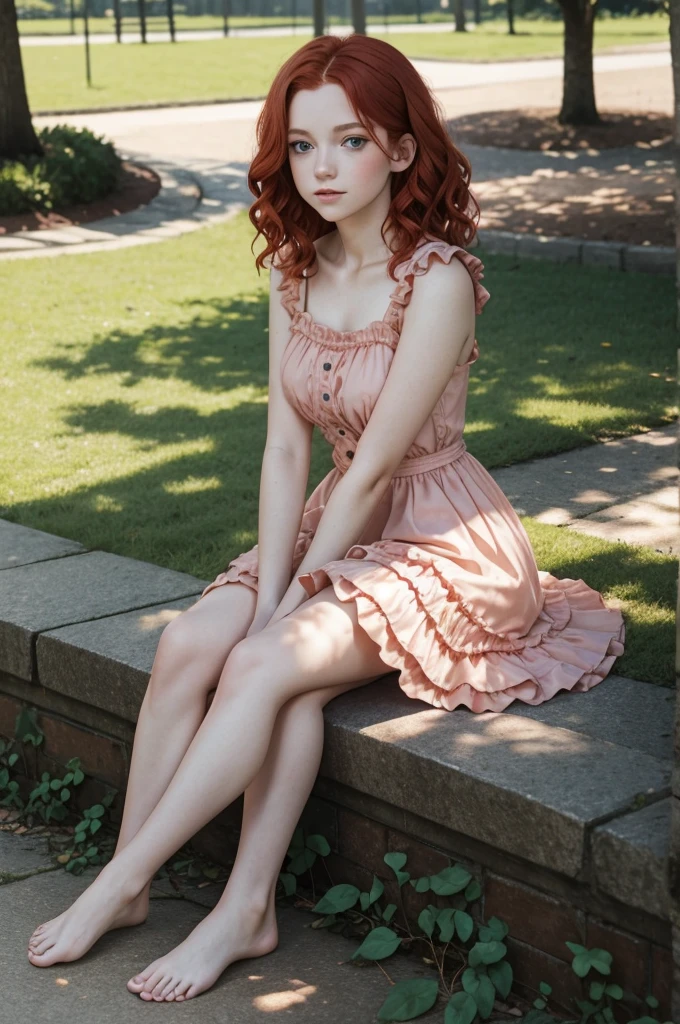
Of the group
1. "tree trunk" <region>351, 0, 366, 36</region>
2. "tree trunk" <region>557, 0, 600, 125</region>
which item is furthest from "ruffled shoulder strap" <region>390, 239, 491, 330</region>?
"tree trunk" <region>557, 0, 600, 125</region>

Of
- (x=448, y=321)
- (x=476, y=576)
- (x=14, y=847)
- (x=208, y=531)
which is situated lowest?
(x=14, y=847)

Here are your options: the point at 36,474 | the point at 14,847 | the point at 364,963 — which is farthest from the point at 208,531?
the point at 364,963

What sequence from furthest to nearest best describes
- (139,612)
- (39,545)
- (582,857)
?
(39,545)
(139,612)
(582,857)

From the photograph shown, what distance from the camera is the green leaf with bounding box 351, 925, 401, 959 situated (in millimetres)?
2838

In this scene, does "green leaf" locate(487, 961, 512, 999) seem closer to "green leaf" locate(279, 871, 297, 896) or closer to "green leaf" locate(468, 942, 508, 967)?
"green leaf" locate(468, 942, 508, 967)

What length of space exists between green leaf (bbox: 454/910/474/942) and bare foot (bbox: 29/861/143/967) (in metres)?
0.68

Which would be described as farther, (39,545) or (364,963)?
(39,545)

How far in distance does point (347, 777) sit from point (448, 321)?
106 centimetres

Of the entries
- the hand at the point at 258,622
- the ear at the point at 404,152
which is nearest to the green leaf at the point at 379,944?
the hand at the point at 258,622

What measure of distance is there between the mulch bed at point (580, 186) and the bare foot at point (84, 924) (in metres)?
8.18

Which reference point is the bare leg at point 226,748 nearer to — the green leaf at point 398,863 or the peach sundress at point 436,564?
the peach sundress at point 436,564

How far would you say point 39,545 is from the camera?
4.39 meters

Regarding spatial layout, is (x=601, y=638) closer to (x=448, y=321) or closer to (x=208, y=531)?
(x=448, y=321)

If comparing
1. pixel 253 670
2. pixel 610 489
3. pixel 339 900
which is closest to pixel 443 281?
pixel 253 670
